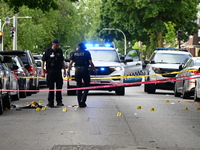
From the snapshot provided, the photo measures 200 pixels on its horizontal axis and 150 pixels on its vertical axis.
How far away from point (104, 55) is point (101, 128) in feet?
39.5

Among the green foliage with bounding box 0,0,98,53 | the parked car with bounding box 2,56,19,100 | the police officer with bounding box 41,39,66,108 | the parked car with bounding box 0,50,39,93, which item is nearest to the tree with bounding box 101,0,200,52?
the green foliage with bounding box 0,0,98,53

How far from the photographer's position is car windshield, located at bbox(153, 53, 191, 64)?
85.3 feet

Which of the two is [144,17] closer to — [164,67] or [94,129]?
[164,67]

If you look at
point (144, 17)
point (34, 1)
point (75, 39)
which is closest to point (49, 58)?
point (34, 1)

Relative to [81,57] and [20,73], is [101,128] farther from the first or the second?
[20,73]

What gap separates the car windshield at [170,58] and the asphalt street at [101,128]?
9.64m

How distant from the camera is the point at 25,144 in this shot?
9352 millimetres

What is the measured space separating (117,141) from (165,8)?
4877cm

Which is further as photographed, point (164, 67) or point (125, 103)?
point (164, 67)

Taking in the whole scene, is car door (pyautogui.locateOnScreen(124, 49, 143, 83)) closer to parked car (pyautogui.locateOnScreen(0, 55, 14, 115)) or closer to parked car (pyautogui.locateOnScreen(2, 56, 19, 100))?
parked car (pyautogui.locateOnScreen(2, 56, 19, 100))

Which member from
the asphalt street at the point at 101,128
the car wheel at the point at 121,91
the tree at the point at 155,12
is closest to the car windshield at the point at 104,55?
the car wheel at the point at 121,91

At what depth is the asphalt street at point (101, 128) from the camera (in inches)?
368

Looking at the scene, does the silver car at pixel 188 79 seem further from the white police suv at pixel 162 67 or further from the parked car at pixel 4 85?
the parked car at pixel 4 85

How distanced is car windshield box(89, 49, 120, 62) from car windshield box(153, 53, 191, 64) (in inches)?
121
